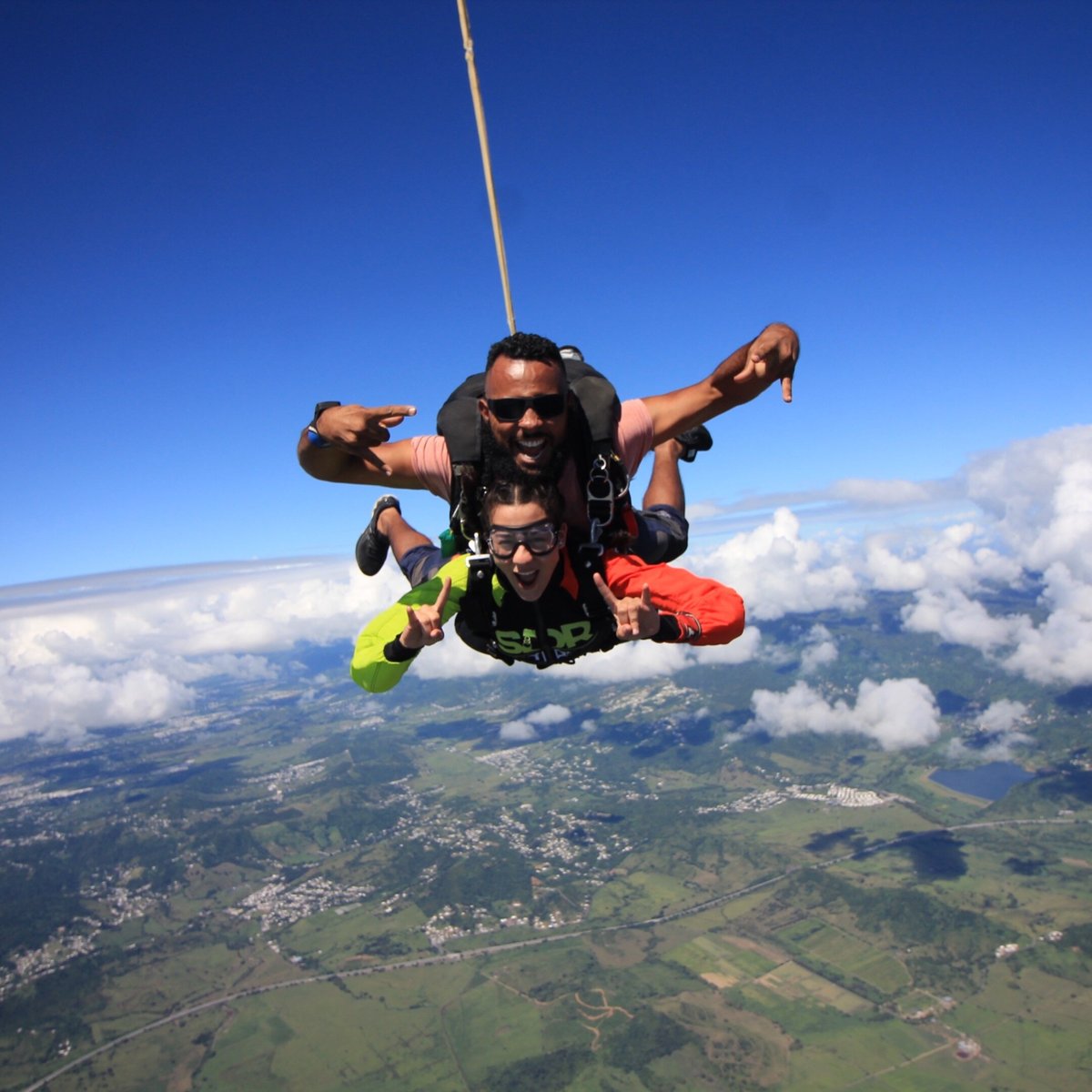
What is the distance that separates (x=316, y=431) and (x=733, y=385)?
90.8 inches

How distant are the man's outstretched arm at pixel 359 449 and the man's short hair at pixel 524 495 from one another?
0.59m

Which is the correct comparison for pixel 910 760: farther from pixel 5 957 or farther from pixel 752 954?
pixel 5 957

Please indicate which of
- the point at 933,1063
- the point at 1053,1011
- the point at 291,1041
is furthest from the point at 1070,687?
the point at 291,1041

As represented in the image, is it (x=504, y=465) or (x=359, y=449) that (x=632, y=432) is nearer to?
(x=504, y=465)

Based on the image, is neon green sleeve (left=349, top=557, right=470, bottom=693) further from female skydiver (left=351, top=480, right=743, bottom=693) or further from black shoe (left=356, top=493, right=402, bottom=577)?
black shoe (left=356, top=493, right=402, bottom=577)

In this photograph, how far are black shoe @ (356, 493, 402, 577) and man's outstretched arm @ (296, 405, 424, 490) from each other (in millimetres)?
1598

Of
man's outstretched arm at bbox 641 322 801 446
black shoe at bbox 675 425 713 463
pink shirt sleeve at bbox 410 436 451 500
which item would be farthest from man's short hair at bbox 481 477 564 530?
black shoe at bbox 675 425 713 463

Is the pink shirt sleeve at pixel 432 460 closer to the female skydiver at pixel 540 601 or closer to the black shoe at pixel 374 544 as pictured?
the female skydiver at pixel 540 601

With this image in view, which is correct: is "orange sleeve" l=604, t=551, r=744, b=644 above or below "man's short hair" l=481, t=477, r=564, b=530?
below

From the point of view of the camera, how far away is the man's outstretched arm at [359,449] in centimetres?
375

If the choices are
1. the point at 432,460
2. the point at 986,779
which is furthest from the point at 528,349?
the point at 986,779

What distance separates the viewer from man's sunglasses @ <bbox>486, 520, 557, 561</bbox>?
4.42 m

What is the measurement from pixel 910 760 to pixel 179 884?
140576mm

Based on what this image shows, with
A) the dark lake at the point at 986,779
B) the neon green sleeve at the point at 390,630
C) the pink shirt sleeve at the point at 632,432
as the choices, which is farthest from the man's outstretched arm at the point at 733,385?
the dark lake at the point at 986,779
